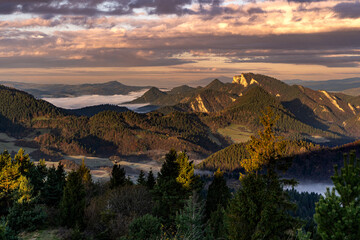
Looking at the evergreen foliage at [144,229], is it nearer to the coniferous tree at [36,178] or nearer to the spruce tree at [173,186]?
the spruce tree at [173,186]

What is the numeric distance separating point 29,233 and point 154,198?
22550 mm

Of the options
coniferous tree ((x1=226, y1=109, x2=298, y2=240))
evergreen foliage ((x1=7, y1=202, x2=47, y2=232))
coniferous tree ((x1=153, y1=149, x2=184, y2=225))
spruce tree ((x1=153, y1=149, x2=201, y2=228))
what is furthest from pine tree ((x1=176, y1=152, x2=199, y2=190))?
coniferous tree ((x1=226, y1=109, x2=298, y2=240))

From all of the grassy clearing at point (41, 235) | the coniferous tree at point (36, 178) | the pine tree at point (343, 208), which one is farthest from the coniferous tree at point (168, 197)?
the pine tree at point (343, 208)

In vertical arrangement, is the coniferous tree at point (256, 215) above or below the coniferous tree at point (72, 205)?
above

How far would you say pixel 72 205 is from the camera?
160 feet

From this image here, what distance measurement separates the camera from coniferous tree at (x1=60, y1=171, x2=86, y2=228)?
48.8 meters

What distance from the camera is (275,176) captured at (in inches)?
1220

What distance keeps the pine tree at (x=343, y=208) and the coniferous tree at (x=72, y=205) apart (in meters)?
41.9

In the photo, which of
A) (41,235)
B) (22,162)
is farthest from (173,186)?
(22,162)

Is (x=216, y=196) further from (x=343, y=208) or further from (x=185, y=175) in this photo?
(x=343, y=208)

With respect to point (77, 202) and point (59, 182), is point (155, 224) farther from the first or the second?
point (59, 182)

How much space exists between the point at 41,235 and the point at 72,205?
6345mm

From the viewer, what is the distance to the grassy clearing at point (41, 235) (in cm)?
4639

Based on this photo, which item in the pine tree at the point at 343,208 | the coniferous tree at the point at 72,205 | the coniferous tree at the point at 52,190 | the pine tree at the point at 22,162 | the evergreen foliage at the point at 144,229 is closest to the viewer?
the pine tree at the point at 343,208
